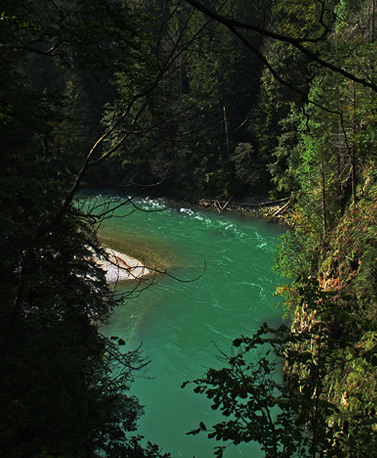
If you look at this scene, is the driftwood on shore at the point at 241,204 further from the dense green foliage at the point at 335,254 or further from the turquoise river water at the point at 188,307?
the dense green foliage at the point at 335,254

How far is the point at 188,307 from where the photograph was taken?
609 inches

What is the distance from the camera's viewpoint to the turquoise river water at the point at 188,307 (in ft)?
33.3

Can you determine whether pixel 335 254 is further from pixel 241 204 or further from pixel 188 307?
pixel 241 204

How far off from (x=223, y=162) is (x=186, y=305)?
16.1 meters

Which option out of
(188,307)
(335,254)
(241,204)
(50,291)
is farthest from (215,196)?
(50,291)

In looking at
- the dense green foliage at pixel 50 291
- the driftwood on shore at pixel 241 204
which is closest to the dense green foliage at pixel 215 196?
Answer: the dense green foliage at pixel 50 291

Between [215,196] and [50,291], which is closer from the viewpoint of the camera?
[50,291]

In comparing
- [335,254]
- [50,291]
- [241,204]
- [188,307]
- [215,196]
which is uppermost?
[215,196]

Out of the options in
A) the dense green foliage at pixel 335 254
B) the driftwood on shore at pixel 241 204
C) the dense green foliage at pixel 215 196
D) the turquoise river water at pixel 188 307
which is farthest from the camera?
the driftwood on shore at pixel 241 204


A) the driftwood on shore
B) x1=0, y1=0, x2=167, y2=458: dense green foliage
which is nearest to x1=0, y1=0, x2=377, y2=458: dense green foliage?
x1=0, y1=0, x2=167, y2=458: dense green foliage

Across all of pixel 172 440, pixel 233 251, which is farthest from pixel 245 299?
pixel 172 440

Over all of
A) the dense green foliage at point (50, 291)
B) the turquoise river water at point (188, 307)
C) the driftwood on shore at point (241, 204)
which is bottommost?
the dense green foliage at point (50, 291)

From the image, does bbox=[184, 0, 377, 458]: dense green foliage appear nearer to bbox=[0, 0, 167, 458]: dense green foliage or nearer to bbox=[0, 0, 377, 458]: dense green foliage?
bbox=[0, 0, 377, 458]: dense green foliage

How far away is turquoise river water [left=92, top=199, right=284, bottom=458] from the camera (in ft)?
33.3
